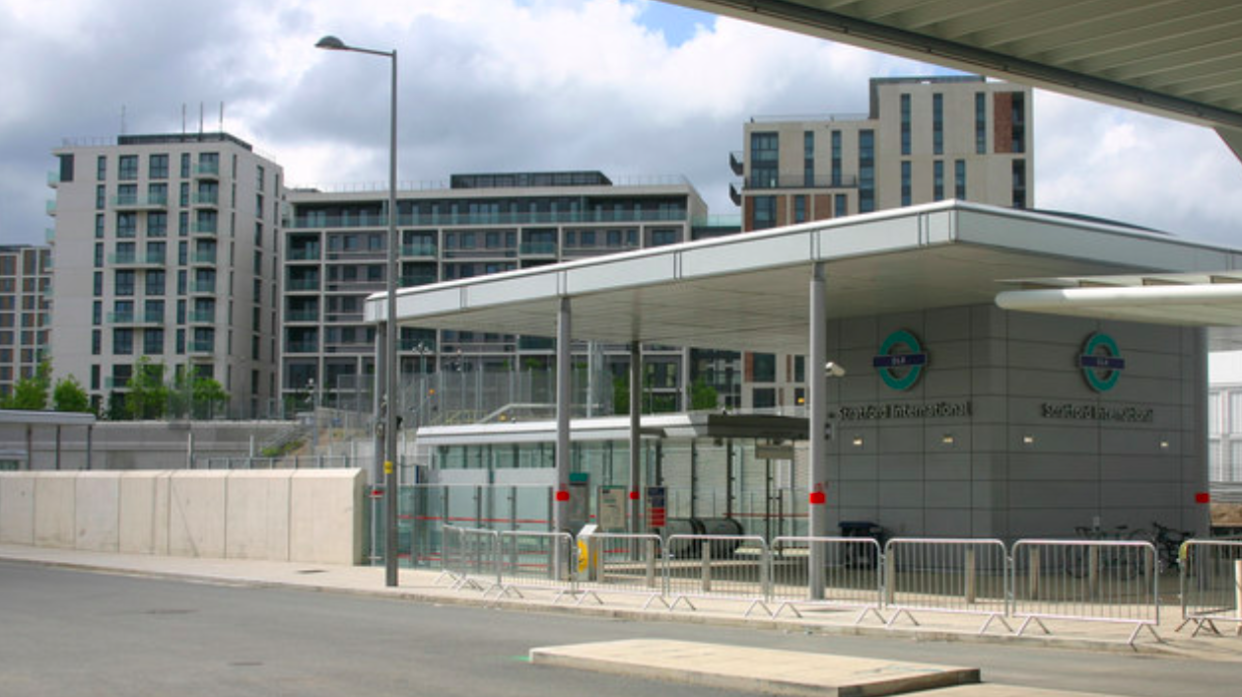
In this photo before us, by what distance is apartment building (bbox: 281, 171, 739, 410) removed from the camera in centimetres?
11362

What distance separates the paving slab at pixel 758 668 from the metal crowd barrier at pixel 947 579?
4.54 metres

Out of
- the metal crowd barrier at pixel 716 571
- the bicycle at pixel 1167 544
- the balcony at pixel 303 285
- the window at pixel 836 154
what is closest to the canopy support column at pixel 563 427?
the metal crowd barrier at pixel 716 571

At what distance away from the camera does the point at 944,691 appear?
12.2m

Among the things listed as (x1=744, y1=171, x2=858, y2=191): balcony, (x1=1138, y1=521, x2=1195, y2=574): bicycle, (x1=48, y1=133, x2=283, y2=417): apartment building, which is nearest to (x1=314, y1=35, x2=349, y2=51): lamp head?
(x1=1138, y1=521, x2=1195, y2=574): bicycle

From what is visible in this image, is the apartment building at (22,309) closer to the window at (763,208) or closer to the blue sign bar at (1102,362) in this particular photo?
the window at (763,208)

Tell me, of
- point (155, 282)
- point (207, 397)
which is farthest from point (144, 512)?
point (155, 282)

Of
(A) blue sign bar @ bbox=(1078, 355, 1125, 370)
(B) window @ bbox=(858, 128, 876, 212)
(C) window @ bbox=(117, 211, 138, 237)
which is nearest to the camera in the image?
(A) blue sign bar @ bbox=(1078, 355, 1125, 370)

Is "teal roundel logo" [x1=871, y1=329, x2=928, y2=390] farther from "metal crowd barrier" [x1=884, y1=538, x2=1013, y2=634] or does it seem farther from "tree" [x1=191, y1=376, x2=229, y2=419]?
"tree" [x1=191, y1=376, x2=229, y2=419]

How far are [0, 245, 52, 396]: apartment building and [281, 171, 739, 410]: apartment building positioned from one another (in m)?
66.7

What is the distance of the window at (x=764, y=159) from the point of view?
115 metres

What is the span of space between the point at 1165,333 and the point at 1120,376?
187cm

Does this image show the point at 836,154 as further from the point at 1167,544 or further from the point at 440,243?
the point at 1167,544

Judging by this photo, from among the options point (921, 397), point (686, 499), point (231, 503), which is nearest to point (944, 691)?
point (921, 397)

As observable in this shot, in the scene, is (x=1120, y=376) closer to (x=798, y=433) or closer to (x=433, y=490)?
(x=798, y=433)
